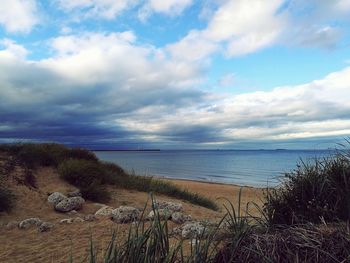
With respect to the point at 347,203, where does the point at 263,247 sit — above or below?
below

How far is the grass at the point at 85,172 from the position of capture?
1253 cm

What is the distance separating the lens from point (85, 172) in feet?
42.7

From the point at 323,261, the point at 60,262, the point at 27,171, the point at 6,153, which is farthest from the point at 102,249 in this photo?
the point at 6,153

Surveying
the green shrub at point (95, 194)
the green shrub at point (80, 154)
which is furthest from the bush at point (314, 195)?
the green shrub at point (80, 154)

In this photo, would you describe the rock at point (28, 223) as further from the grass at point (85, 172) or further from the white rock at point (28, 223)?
the grass at point (85, 172)

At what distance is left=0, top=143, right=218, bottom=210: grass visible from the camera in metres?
12.5

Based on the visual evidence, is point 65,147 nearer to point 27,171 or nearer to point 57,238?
point 27,171

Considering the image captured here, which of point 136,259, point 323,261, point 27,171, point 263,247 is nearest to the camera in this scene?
point 136,259

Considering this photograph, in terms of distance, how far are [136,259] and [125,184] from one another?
11.2m

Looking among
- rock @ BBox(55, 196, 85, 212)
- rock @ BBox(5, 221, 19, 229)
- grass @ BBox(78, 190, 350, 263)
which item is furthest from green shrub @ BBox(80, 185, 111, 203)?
grass @ BBox(78, 190, 350, 263)

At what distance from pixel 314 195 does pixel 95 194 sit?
7629 mm

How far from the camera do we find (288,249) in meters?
3.49

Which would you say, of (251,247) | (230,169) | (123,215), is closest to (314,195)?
(251,247)

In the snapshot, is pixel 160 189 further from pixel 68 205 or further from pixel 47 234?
pixel 47 234
